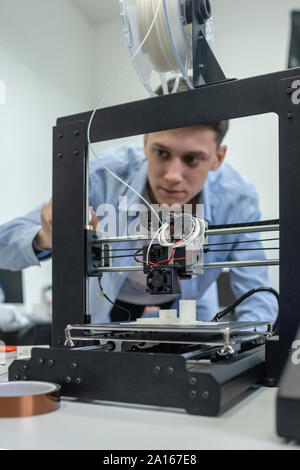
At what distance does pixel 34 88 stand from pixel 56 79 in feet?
0.89

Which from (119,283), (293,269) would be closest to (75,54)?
(119,283)

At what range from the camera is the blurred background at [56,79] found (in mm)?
3010

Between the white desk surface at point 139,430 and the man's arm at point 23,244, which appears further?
the man's arm at point 23,244

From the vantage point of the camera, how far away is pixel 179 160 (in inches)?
76.3

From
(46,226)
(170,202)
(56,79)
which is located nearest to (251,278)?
(170,202)

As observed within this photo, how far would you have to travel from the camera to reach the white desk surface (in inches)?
21.2

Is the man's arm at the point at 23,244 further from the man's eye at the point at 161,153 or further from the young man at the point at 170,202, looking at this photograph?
the man's eye at the point at 161,153

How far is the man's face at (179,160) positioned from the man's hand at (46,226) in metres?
0.59

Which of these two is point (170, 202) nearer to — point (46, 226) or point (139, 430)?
point (46, 226)

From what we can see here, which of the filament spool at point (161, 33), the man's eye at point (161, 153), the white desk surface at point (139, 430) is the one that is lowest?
the white desk surface at point (139, 430)

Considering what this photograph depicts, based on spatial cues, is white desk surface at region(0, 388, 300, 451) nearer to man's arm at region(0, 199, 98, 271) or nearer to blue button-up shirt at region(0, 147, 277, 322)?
man's arm at region(0, 199, 98, 271)

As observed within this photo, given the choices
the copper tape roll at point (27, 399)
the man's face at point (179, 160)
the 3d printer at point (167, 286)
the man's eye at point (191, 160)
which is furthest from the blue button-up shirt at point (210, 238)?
the copper tape roll at point (27, 399)
